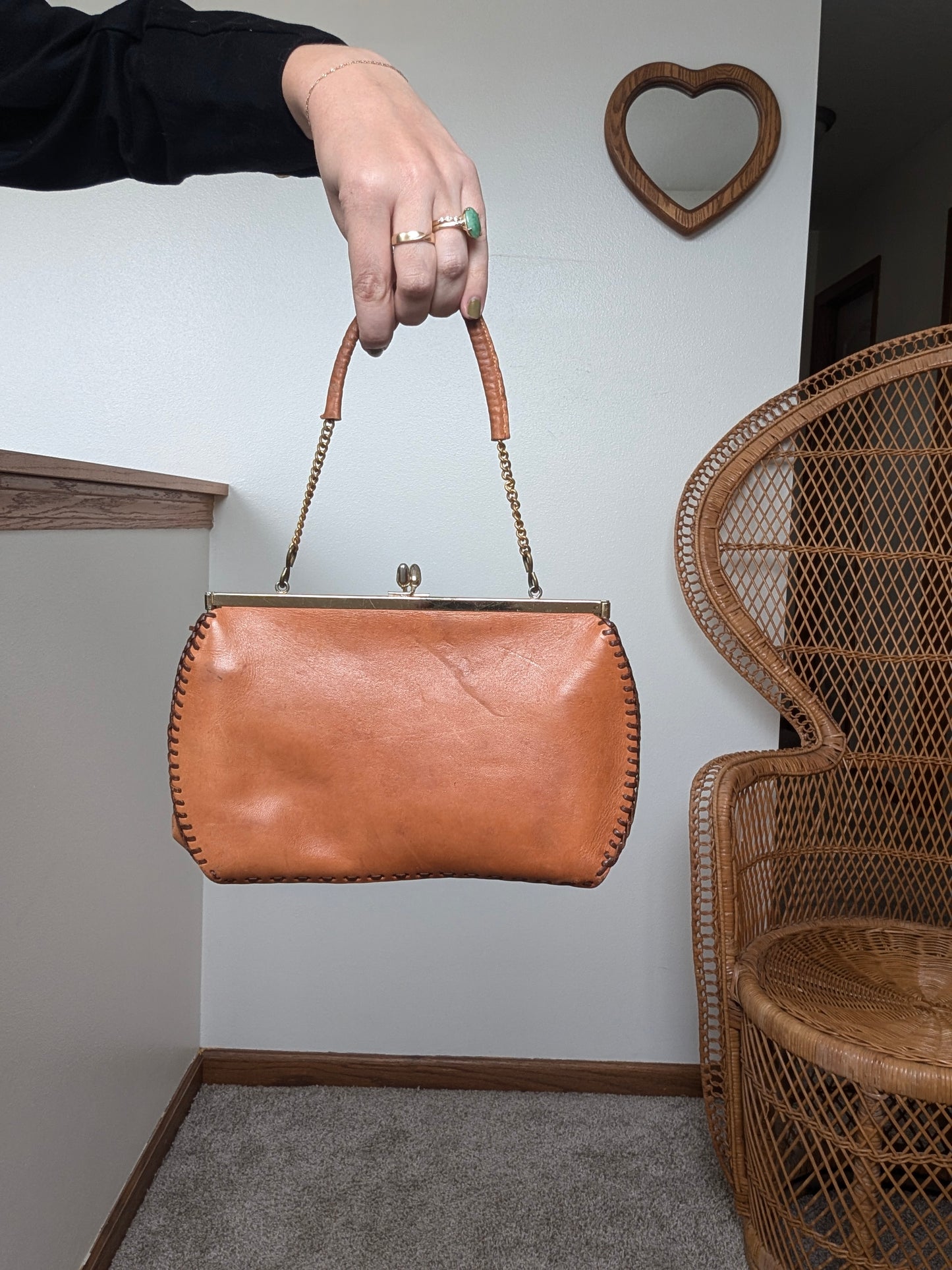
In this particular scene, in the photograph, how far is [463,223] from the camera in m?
0.58

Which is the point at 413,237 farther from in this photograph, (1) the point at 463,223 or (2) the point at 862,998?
(2) the point at 862,998

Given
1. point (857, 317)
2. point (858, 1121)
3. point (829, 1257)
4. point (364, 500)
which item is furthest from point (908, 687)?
point (857, 317)

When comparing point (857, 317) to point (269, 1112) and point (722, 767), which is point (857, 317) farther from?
point (269, 1112)

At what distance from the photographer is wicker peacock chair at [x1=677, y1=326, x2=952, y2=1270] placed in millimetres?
1606

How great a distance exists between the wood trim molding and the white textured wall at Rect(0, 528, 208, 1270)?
0.02m

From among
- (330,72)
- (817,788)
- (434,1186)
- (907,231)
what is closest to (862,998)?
(817,788)

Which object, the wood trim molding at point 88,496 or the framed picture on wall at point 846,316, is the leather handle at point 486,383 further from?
the framed picture on wall at point 846,316

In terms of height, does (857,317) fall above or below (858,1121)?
above

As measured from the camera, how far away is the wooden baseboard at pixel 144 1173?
5.13 ft

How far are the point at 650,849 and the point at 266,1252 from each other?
3.24 ft

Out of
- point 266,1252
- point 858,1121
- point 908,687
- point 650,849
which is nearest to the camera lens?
point 858,1121

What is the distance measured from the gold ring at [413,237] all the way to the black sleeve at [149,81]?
126mm

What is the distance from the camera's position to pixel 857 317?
16.2 feet

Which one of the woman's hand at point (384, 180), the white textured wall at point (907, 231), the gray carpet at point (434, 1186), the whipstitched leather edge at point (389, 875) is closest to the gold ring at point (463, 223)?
the woman's hand at point (384, 180)
